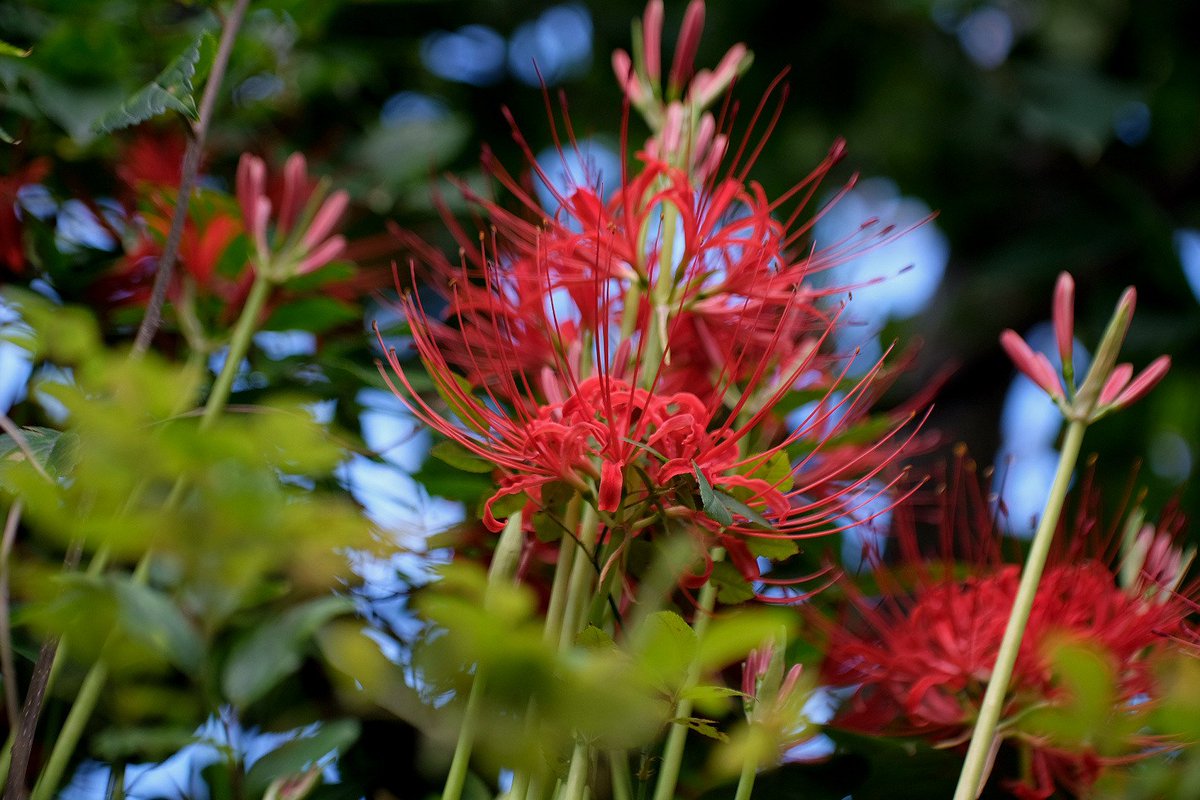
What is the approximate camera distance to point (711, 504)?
1.98ft

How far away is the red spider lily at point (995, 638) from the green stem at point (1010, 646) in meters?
0.10

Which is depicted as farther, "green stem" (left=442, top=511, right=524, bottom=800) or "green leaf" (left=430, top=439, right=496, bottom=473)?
"green leaf" (left=430, top=439, right=496, bottom=473)

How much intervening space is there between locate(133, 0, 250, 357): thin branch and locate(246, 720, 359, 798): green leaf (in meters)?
0.23

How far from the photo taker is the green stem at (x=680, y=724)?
621 millimetres

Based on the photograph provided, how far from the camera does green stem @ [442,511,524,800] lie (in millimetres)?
563

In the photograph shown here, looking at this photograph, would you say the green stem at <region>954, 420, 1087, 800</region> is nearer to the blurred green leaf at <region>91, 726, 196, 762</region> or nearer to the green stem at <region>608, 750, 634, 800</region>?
the green stem at <region>608, 750, 634, 800</region>

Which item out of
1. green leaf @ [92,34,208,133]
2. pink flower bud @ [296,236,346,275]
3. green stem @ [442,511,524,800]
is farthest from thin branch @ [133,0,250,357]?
green stem @ [442,511,524,800]

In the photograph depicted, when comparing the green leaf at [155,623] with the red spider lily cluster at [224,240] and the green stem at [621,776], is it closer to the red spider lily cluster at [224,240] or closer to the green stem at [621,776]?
the green stem at [621,776]

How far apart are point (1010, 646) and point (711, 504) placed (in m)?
0.21

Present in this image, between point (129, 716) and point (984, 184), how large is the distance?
1.55 metres

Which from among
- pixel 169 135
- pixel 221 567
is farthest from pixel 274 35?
pixel 221 567

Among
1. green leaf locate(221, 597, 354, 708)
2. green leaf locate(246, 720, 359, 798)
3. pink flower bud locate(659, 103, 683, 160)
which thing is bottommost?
green leaf locate(246, 720, 359, 798)

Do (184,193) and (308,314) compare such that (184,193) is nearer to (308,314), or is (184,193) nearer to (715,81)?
(308,314)

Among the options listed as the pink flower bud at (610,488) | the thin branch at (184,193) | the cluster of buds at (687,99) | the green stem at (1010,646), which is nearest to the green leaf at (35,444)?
the thin branch at (184,193)
